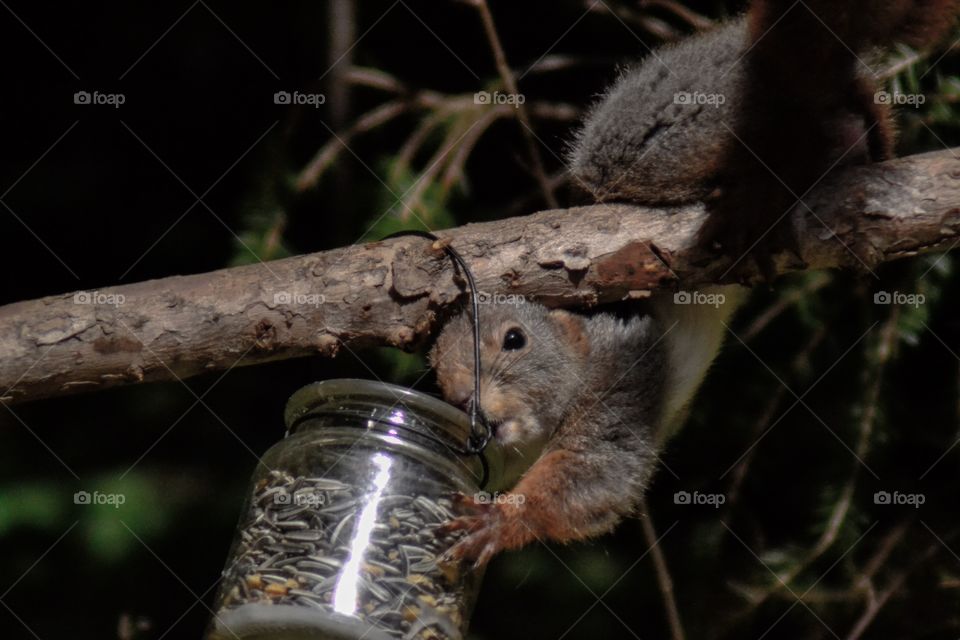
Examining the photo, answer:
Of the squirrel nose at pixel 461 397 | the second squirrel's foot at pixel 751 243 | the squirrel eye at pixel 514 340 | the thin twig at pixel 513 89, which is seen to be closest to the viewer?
the second squirrel's foot at pixel 751 243

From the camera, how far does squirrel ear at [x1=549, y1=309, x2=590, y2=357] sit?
2203 mm

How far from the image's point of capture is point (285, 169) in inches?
102

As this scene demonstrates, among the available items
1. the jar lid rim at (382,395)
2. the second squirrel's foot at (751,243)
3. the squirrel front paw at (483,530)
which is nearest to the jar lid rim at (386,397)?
the jar lid rim at (382,395)

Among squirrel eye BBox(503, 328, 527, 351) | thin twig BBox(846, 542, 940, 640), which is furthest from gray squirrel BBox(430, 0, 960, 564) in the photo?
thin twig BBox(846, 542, 940, 640)

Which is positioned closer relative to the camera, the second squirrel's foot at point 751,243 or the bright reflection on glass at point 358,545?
the bright reflection on glass at point 358,545

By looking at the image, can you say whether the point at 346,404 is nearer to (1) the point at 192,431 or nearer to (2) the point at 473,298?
(2) the point at 473,298

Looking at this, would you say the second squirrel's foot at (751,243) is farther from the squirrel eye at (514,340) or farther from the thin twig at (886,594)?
the thin twig at (886,594)

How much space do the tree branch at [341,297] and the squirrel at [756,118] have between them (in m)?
0.06

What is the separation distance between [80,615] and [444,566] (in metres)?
1.52

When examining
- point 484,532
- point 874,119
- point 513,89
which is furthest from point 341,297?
point 874,119

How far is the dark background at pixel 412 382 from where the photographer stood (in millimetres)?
2668

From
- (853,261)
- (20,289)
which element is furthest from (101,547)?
(853,261)

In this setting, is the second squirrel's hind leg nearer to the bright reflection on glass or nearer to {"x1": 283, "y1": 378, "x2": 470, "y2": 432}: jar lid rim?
{"x1": 283, "y1": 378, "x2": 470, "y2": 432}: jar lid rim

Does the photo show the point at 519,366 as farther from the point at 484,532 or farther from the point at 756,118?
the point at 756,118
